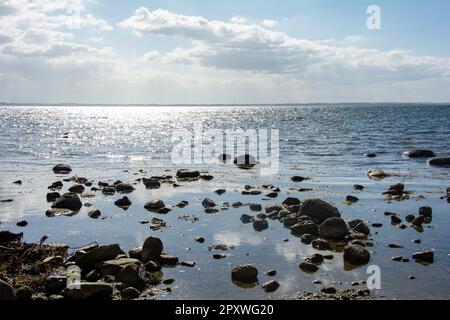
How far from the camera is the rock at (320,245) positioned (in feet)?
54.1

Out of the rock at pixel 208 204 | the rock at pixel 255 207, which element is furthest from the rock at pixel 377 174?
the rock at pixel 208 204

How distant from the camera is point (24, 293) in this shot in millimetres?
12172

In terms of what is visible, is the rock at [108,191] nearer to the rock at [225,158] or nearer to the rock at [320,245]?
the rock at [320,245]

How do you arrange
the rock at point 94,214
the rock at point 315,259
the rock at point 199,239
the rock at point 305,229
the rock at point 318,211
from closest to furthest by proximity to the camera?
the rock at point 315,259
the rock at point 199,239
the rock at point 305,229
the rock at point 318,211
the rock at point 94,214

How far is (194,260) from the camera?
50.2 feet

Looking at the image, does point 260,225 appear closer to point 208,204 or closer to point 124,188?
point 208,204

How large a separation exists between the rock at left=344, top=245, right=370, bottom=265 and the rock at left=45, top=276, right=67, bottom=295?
8420mm

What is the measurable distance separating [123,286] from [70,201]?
38.7 feet

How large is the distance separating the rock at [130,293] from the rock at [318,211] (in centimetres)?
940

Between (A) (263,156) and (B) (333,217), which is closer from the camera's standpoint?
(B) (333,217)
